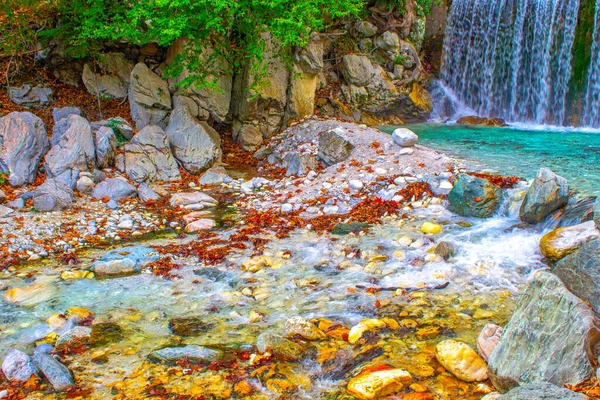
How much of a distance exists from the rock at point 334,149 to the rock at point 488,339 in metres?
6.22

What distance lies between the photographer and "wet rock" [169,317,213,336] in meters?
4.38

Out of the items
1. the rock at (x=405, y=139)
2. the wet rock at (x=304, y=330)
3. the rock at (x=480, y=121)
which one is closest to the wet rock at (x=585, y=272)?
the wet rock at (x=304, y=330)

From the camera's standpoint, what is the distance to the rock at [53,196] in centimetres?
750

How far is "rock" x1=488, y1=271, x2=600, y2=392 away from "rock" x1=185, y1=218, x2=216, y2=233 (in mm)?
4676

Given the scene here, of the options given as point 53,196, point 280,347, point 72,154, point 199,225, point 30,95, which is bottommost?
point 280,347

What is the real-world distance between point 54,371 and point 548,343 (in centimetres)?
354

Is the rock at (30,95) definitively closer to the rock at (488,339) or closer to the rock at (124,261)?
the rock at (124,261)

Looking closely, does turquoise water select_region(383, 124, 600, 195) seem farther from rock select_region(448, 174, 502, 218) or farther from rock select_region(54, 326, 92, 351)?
rock select_region(54, 326, 92, 351)

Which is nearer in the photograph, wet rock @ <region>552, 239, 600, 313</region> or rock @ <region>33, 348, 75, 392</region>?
rock @ <region>33, 348, 75, 392</region>

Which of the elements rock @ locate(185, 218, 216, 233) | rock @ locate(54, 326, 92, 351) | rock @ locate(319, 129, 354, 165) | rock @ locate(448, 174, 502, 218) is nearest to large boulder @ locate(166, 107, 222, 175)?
rock @ locate(319, 129, 354, 165)

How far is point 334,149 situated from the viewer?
996cm

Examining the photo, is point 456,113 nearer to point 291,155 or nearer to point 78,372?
point 291,155

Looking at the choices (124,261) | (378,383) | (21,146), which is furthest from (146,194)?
(378,383)

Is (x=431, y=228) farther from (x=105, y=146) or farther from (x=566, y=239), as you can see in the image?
(x=105, y=146)
